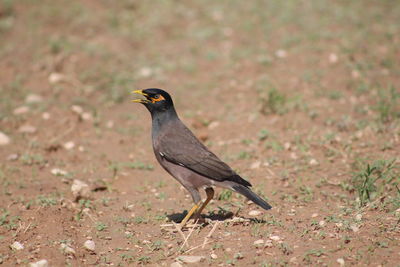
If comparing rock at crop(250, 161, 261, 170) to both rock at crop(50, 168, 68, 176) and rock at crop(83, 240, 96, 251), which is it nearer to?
rock at crop(50, 168, 68, 176)

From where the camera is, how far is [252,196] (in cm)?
598

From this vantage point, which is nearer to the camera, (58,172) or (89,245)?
(89,245)

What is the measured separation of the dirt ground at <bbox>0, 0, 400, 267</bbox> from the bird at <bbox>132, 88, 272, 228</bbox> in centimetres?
40

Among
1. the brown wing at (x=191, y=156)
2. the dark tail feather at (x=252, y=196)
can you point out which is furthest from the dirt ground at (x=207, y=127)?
the brown wing at (x=191, y=156)

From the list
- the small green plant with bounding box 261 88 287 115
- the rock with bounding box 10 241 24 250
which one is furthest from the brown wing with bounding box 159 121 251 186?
the small green plant with bounding box 261 88 287 115

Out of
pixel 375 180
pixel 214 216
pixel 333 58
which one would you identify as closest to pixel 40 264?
pixel 214 216

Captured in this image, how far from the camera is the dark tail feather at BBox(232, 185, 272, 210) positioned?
589 cm

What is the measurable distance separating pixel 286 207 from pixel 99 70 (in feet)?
18.6

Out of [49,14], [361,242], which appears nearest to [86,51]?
[49,14]

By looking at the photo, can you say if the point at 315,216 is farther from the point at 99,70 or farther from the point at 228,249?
the point at 99,70

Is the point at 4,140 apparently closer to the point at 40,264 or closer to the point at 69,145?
the point at 69,145

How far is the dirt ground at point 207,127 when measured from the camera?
18.7 feet

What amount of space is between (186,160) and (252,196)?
0.94 meters

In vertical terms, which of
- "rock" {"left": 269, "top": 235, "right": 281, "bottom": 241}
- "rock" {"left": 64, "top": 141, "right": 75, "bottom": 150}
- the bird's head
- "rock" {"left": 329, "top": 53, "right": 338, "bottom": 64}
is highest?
the bird's head
